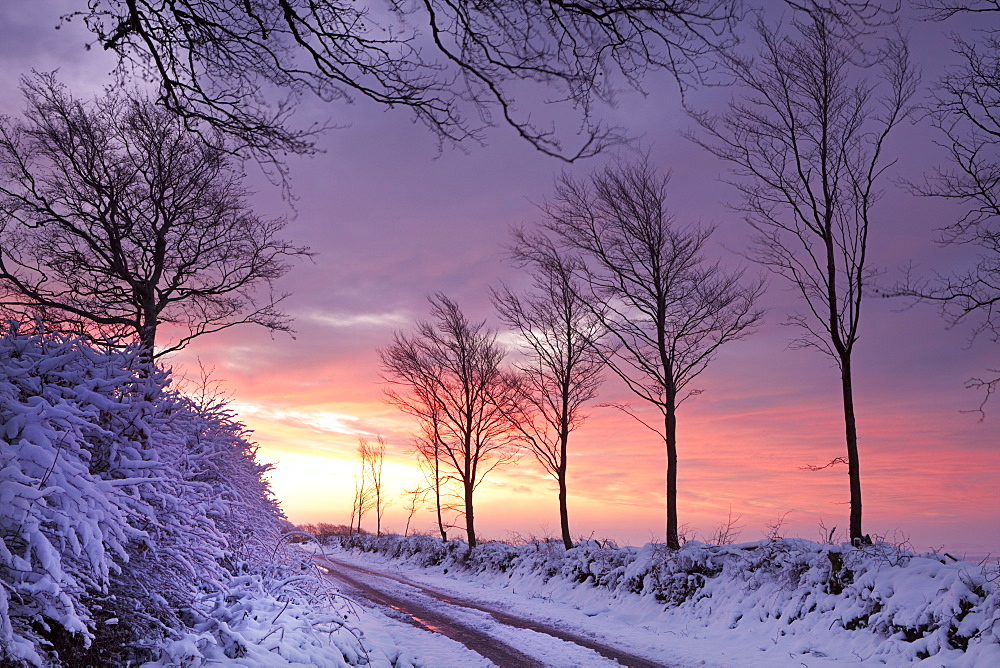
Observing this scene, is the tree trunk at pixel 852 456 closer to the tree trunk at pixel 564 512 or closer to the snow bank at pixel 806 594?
the snow bank at pixel 806 594

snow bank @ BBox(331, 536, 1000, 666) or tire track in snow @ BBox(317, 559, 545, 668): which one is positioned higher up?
snow bank @ BBox(331, 536, 1000, 666)

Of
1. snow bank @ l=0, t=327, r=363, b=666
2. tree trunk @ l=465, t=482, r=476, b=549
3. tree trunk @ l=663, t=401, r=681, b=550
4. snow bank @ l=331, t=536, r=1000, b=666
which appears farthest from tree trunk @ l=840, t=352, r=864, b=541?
tree trunk @ l=465, t=482, r=476, b=549

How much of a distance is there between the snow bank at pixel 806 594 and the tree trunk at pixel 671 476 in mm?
495

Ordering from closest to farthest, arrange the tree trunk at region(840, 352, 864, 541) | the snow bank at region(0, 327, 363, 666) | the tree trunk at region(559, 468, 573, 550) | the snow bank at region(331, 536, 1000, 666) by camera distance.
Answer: the snow bank at region(0, 327, 363, 666)
the snow bank at region(331, 536, 1000, 666)
the tree trunk at region(840, 352, 864, 541)
the tree trunk at region(559, 468, 573, 550)

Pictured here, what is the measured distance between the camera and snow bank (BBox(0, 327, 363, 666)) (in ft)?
14.9

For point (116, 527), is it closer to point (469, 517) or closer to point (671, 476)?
point (671, 476)

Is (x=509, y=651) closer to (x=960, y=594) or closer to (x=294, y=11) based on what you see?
(x=960, y=594)

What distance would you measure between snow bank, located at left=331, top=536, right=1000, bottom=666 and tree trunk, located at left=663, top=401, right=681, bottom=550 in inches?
19.5

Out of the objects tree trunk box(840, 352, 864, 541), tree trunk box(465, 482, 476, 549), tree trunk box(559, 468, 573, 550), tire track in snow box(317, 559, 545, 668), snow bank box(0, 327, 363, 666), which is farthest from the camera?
tree trunk box(465, 482, 476, 549)

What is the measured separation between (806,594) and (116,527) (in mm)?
10711

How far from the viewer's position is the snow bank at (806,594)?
8.41m

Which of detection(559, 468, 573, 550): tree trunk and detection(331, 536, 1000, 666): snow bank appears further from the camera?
detection(559, 468, 573, 550): tree trunk

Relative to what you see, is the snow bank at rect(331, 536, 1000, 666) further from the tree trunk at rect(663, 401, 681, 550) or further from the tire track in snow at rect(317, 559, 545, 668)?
the tire track in snow at rect(317, 559, 545, 668)

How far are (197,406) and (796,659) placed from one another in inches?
361
